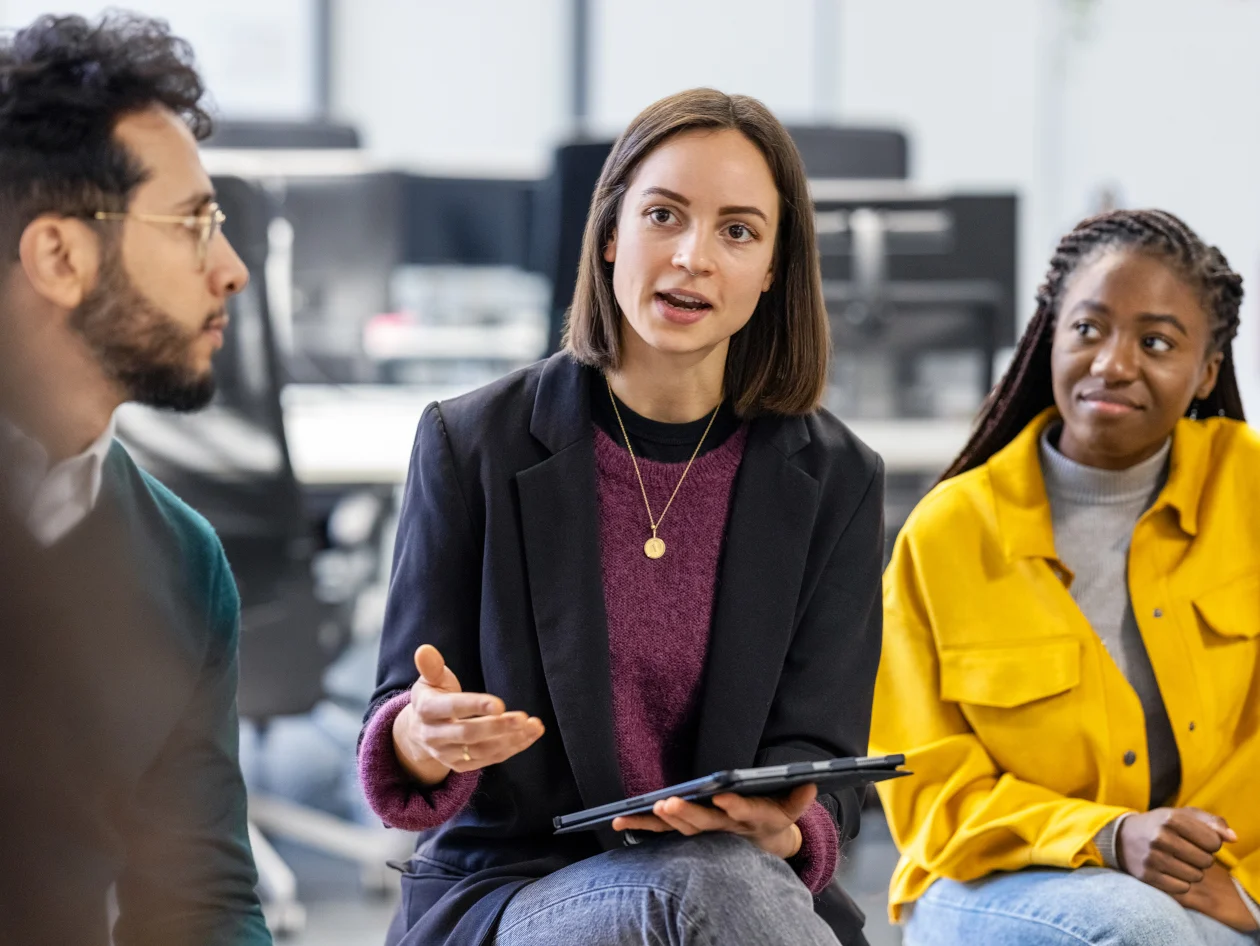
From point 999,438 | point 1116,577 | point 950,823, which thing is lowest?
point 950,823

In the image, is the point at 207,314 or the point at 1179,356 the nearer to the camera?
→ the point at 207,314

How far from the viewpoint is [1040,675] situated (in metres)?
1.46

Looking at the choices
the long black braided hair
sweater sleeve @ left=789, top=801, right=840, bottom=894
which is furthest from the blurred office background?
the long black braided hair

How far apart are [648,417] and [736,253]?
0.59 feet

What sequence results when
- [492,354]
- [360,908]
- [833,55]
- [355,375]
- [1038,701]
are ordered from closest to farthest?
[1038,701], [360,908], [355,375], [492,354], [833,55]

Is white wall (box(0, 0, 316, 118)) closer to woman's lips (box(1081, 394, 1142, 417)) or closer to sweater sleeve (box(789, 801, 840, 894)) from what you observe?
woman's lips (box(1081, 394, 1142, 417))

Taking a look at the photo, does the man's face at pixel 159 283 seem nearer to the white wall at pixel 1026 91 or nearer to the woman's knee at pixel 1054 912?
the woman's knee at pixel 1054 912

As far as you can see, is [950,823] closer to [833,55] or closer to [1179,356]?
[1179,356]

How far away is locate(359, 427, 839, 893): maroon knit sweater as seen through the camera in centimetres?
128

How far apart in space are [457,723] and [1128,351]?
827mm

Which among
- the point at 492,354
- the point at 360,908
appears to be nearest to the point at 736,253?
the point at 360,908

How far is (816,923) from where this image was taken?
114 cm

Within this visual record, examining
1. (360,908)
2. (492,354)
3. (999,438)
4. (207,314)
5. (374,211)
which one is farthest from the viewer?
(492,354)

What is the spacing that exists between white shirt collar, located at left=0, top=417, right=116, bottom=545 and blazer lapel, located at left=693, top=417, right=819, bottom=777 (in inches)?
21.9
